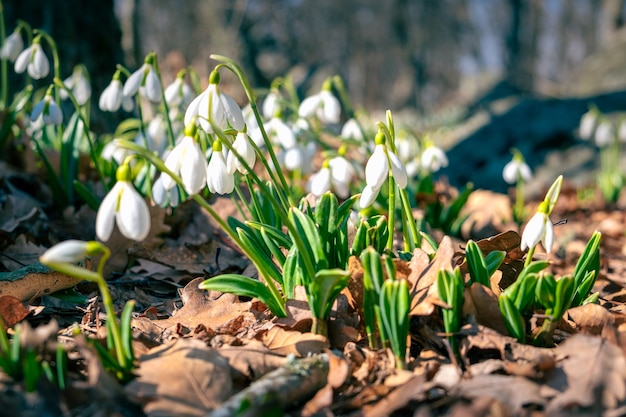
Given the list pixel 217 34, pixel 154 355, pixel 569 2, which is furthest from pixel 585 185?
pixel 569 2

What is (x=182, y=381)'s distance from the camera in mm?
1127

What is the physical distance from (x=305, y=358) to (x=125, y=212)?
0.50 metres

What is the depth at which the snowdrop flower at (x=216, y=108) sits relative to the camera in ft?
4.86

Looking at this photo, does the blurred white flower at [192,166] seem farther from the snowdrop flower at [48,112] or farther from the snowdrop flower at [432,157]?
the snowdrop flower at [432,157]

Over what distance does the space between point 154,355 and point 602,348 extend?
926 mm

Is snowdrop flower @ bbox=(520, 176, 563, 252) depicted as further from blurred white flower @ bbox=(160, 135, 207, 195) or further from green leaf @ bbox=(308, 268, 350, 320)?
blurred white flower @ bbox=(160, 135, 207, 195)

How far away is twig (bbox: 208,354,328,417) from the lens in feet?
3.33

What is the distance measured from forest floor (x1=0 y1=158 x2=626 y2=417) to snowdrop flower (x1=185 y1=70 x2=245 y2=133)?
477 mm

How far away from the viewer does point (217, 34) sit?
1353 centimetres

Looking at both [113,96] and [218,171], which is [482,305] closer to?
[218,171]

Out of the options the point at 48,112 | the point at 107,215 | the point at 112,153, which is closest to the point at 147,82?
the point at 48,112

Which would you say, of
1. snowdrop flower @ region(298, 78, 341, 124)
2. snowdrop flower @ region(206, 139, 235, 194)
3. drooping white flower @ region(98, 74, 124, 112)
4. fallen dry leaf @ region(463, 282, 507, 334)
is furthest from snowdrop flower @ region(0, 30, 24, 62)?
fallen dry leaf @ region(463, 282, 507, 334)

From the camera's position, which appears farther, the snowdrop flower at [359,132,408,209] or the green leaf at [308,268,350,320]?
the snowdrop flower at [359,132,408,209]

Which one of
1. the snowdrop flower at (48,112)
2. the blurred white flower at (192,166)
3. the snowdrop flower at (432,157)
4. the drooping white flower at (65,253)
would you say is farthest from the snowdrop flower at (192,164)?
the snowdrop flower at (432,157)
